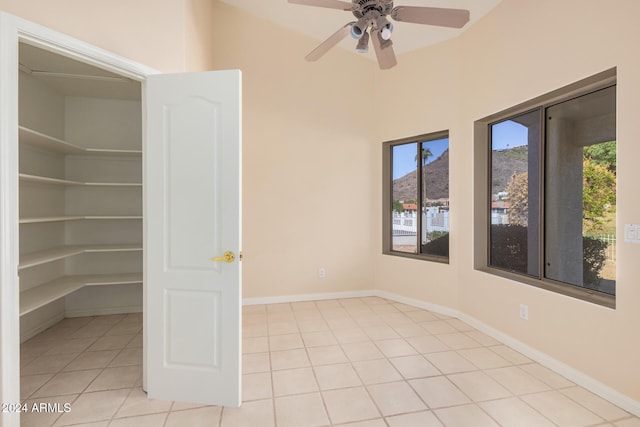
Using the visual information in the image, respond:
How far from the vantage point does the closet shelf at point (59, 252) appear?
2.53m

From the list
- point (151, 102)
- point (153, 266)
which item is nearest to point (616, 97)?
point (151, 102)

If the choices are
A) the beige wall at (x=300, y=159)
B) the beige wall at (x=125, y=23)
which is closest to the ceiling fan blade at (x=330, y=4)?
the beige wall at (x=125, y=23)

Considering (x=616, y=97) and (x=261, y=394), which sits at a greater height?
(x=616, y=97)

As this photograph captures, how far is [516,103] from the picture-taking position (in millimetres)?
2834

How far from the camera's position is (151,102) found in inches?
80.4

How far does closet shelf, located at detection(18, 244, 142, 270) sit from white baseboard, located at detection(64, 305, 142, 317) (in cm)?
80

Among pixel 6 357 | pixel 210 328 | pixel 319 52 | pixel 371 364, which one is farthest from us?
pixel 371 364

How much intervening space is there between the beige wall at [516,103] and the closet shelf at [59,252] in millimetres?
3265

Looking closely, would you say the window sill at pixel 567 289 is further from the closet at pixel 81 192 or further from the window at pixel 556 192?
the closet at pixel 81 192

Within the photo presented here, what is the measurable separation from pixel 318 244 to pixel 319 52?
8.23 feet

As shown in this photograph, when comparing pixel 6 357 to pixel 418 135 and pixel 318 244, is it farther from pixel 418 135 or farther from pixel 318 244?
pixel 418 135

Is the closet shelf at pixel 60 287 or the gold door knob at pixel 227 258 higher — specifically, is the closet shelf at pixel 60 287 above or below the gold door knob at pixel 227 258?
below

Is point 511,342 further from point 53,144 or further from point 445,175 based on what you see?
point 53,144

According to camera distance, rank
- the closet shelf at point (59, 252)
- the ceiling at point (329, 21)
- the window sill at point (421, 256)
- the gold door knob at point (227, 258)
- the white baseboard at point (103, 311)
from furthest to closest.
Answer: the window sill at point (421, 256)
the white baseboard at point (103, 311)
the ceiling at point (329, 21)
the closet shelf at point (59, 252)
the gold door knob at point (227, 258)
